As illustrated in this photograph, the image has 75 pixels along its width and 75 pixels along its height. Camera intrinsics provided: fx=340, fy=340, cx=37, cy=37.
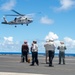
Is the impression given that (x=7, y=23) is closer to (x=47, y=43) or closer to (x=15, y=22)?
(x=15, y=22)

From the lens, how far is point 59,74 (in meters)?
16.1

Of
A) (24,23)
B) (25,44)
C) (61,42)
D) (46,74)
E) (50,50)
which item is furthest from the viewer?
(24,23)

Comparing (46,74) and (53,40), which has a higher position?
(53,40)

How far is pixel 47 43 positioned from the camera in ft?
76.3

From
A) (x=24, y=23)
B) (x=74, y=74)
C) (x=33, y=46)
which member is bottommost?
(x=74, y=74)

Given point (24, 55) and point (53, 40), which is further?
point (24, 55)

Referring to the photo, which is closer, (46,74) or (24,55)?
(46,74)

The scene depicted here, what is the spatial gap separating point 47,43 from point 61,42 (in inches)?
158

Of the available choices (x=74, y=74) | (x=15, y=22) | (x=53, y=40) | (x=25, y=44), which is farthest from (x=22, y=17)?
(x=74, y=74)

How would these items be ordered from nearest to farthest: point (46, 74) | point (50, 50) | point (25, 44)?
point (46, 74), point (50, 50), point (25, 44)

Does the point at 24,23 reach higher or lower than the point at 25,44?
higher

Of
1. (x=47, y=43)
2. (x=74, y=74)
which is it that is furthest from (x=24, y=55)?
(x=74, y=74)

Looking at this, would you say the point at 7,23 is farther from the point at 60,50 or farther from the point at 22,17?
the point at 60,50

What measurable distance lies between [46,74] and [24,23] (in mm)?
77364
